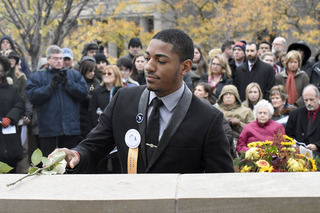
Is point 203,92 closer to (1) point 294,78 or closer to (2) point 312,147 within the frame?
(2) point 312,147

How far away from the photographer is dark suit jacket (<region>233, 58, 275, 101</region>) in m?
9.28

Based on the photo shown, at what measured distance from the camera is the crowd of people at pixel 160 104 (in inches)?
117

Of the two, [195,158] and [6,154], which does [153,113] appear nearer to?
[195,158]

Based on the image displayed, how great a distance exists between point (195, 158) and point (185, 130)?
169 millimetres

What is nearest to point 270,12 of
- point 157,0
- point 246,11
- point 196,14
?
point 246,11

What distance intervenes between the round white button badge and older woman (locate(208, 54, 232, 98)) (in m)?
6.00

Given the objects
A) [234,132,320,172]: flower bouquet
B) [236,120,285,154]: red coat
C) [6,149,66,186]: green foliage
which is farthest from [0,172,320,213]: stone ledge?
[236,120,285,154]: red coat

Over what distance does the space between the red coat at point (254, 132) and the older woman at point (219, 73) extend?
165 cm

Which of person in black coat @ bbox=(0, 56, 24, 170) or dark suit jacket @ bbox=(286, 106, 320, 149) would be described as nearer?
dark suit jacket @ bbox=(286, 106, 320, 149)

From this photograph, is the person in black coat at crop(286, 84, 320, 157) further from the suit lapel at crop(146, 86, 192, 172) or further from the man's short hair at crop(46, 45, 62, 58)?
the suit lapel at crop(146, 86, 192, 172)

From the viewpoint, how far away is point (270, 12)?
2331cm

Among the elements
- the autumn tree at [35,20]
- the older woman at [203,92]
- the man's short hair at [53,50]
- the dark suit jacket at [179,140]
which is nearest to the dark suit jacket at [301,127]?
the older woman at [203,92]

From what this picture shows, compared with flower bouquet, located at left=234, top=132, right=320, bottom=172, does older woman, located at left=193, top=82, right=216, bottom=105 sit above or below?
above

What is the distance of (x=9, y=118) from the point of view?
7.92 meters
